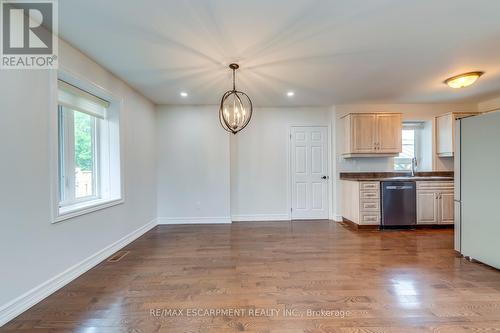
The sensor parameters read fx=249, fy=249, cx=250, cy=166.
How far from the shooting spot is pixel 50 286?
2268 mm

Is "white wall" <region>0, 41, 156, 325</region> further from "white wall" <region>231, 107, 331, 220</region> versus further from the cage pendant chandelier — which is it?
"white wall" <region>231, 107, 331, 220</region>

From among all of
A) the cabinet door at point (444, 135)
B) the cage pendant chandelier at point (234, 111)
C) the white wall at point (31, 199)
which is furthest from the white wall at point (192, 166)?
the cabinet door at point (444, 135)

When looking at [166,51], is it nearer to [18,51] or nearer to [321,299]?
[18,51]

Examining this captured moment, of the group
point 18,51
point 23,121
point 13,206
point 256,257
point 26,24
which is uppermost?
point 26,24

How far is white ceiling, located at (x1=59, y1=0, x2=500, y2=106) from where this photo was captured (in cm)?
202

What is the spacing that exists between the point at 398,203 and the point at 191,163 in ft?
13.2

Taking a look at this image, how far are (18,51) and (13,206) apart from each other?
4.19 feet

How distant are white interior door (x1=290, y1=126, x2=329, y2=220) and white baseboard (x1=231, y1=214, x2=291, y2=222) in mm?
223

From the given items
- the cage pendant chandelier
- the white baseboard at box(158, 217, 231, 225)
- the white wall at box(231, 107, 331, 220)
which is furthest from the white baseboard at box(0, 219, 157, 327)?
the white wall at box(231, 107, 331, 220)

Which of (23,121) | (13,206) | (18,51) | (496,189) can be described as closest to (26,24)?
(18,51)

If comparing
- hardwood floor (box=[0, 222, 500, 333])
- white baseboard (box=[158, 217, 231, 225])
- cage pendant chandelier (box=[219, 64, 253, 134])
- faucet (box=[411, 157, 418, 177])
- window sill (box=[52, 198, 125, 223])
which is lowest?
hardwood floor (box=[0, 222, 500, 333])

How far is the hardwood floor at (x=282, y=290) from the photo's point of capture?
184 centimetres

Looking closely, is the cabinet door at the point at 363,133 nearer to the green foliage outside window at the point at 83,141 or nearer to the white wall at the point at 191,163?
the white wall at the point at 191,163

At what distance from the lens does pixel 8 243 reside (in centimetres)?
189
